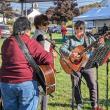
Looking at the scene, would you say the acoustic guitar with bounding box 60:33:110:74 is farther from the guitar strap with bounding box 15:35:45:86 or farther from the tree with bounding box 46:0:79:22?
the tree with bounding box 46:0:79:22

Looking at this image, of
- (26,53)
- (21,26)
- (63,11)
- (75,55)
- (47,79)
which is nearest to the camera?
(26,53)

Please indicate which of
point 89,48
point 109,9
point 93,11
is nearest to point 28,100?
point 89,48

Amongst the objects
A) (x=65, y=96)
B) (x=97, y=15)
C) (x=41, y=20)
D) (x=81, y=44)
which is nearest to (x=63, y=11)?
(x=97, y=15)

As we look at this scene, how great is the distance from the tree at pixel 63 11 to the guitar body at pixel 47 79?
76.9 metres

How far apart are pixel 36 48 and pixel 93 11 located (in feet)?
118

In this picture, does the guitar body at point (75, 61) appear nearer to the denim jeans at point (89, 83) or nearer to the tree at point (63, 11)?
the denim jeans at point (89, 83)

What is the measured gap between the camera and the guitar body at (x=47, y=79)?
5.57 m

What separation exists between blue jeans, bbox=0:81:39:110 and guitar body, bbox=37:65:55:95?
133 mm

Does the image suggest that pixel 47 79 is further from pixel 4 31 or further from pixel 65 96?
pixel 4 31

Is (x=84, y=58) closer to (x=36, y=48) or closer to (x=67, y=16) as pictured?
(x=36, y=48)

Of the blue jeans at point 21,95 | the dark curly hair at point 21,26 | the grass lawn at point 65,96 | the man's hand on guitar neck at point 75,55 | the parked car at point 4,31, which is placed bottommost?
the grass lawn at point 65,96

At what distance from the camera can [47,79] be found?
5.62 m

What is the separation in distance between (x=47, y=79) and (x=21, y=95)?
41 cm

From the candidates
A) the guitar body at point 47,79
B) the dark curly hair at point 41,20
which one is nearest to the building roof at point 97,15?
the dark curly hair at point 41,20
